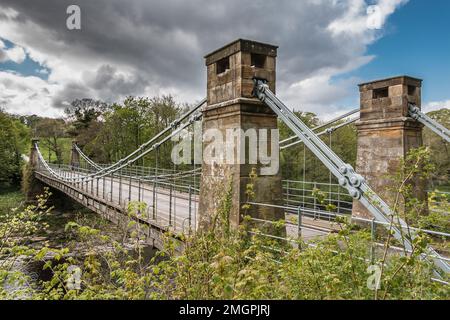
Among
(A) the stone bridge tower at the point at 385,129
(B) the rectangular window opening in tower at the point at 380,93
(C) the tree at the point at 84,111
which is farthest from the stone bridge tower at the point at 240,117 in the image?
Answer: (C) the tree at the point at 84,111

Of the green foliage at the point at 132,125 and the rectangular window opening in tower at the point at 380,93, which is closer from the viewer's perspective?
the rectangular window opening in tower at the point at 380,93

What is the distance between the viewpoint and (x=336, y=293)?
2.06 meters

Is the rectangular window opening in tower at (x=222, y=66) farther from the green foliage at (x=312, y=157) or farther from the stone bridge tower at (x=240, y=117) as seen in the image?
the green foliage at (x=312, y=157)

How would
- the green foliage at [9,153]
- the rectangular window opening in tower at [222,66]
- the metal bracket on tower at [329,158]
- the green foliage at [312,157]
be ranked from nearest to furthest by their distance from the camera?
the metal bracket on tower at [329,158], the rectangular window opening in tower at [222,66], the green foliage at [312,157], the green foliage at [9,153]

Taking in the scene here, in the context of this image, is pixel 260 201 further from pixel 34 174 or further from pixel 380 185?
pixel 34 174

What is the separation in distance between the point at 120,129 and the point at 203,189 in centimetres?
2007

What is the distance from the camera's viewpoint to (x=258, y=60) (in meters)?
4.73

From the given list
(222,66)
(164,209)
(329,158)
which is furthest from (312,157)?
(329,158)

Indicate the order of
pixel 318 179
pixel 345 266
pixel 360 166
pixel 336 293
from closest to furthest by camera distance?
pixel 336 293, pixel 345 266, pixel 360 166, pixel 318 179

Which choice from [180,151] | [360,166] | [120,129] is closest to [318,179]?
[180,151]

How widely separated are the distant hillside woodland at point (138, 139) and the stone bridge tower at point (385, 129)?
30.3 ft

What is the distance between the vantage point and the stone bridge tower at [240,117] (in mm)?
4379

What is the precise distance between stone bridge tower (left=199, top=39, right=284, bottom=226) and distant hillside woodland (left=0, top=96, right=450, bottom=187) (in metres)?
11.4
